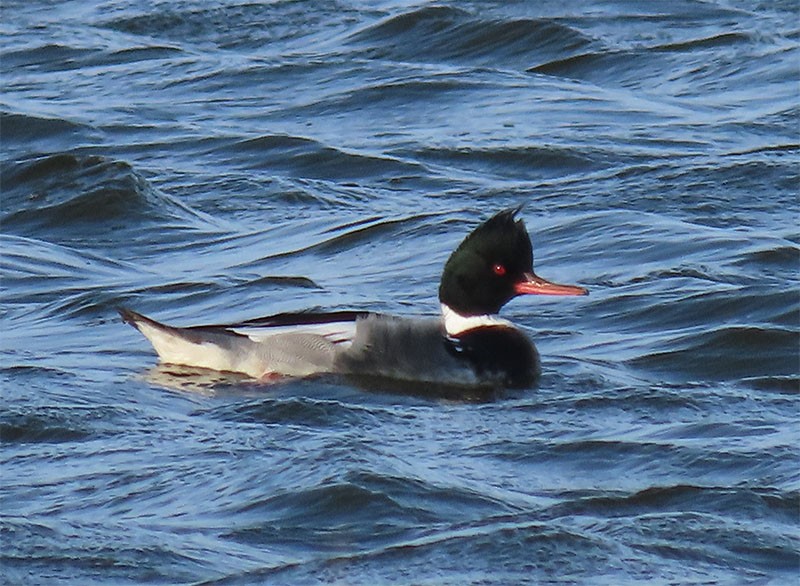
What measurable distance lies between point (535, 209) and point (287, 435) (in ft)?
14.8

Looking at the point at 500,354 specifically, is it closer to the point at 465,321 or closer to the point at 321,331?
the point at 465,321

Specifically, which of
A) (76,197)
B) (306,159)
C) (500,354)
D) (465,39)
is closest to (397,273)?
(500,354)

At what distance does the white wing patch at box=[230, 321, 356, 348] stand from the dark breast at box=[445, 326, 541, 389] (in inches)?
18.2

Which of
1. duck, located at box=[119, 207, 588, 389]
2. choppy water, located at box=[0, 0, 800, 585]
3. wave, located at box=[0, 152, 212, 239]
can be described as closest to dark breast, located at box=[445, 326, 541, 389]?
duck, located at box=[119, 207, 588, 389]

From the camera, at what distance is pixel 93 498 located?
25.2 feet

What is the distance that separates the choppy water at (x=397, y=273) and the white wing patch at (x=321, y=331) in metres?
0.20

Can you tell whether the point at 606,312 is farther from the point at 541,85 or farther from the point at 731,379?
the point at 541,85

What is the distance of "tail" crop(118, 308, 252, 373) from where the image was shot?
9.85m

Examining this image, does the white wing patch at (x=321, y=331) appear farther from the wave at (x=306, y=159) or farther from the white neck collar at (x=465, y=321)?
the wave at (x=306, y=159)

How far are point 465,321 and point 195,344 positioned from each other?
51.4 inches

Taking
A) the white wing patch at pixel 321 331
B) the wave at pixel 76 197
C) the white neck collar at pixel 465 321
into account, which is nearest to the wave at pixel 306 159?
the wave at pixel 76 197

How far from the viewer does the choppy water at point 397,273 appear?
7.34 metres

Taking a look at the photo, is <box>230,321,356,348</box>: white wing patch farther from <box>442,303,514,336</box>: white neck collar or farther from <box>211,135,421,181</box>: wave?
Answer: <box>211,135,421,181</box>: wave

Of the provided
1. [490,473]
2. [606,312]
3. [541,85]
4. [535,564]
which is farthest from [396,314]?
[541,85]
